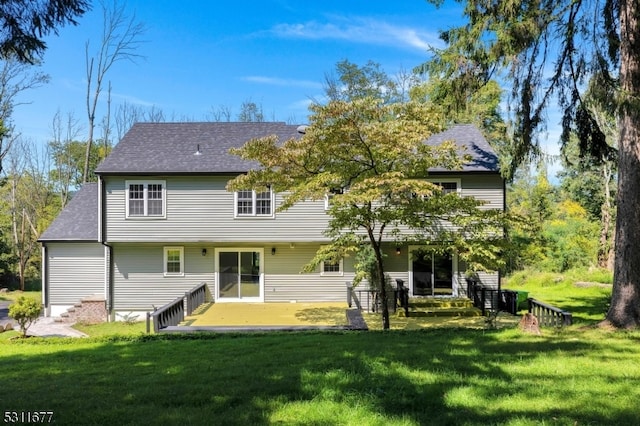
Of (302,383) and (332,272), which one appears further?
(332,272)

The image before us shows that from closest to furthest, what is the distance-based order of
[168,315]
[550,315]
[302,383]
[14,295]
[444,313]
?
[302,383] → [550,315] → [168,315] → [444,313] → [14,295]

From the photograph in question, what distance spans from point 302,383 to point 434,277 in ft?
38.2

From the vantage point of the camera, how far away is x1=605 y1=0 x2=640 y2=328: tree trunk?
25.1 ft

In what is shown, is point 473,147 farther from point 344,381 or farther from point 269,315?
point 344,381

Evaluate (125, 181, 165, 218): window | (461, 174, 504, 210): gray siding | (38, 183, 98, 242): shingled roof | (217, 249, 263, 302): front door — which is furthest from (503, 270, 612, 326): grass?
(38, 183, 98, 242): shingled roof

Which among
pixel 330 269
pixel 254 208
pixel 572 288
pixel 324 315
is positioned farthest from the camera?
pixel 572 288

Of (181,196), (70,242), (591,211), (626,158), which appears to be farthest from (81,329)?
(591,211)

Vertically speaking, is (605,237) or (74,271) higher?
(605,237)

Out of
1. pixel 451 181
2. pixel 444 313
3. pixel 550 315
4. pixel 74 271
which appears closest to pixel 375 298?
pixel 444 313

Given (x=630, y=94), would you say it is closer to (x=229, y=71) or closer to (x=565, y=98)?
(x=565, y=98)

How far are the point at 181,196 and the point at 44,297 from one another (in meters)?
6.80

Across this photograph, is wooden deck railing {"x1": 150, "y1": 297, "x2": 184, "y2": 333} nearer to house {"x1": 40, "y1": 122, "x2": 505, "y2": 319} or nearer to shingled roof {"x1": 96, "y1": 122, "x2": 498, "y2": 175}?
house {"x1": 40, "y1": 122, "x2": 505, "y2": 319}

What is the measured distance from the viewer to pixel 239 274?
15.6 metres

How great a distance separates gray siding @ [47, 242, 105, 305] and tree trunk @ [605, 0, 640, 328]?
53.4 ft
